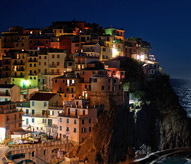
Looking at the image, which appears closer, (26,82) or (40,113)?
(40,113)

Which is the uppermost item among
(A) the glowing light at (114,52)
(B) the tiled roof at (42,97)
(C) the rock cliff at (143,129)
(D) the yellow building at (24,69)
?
(A) the glowing light at (114,52)

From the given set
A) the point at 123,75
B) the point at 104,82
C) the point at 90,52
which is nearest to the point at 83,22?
the point at 90,52

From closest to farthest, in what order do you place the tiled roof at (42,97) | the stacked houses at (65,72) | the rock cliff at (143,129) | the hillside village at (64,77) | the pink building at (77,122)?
the pink building at (77,122), the hillside village at (64,77), the rock cliff at (143,129), the stacked houses at (65,72), the tiled roof at (42,97)

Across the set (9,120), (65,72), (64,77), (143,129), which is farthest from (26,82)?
(143,129)

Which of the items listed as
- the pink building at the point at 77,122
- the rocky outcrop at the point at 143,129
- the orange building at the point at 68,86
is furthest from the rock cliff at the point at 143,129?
the orange building at the point at 68,86

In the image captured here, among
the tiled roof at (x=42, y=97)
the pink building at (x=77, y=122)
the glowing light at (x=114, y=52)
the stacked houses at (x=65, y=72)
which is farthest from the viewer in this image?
the glowing light at (x=114, y=52)

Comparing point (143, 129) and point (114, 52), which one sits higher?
point (114, 52)

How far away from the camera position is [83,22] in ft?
343

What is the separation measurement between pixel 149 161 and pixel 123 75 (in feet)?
68.5

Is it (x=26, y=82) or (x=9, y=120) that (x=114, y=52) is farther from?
(x=9, y=120)

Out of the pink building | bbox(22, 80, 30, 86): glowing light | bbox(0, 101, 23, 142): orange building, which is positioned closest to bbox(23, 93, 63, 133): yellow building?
bbox(0, 101, 23, 142): orange building

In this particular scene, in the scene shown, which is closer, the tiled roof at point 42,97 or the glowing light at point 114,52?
Result: the tiled roof at point 42,97

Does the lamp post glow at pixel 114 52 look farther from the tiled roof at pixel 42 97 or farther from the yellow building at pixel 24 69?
the tiled roof at pixel 42 97

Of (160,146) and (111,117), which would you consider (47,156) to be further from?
(160,146)
